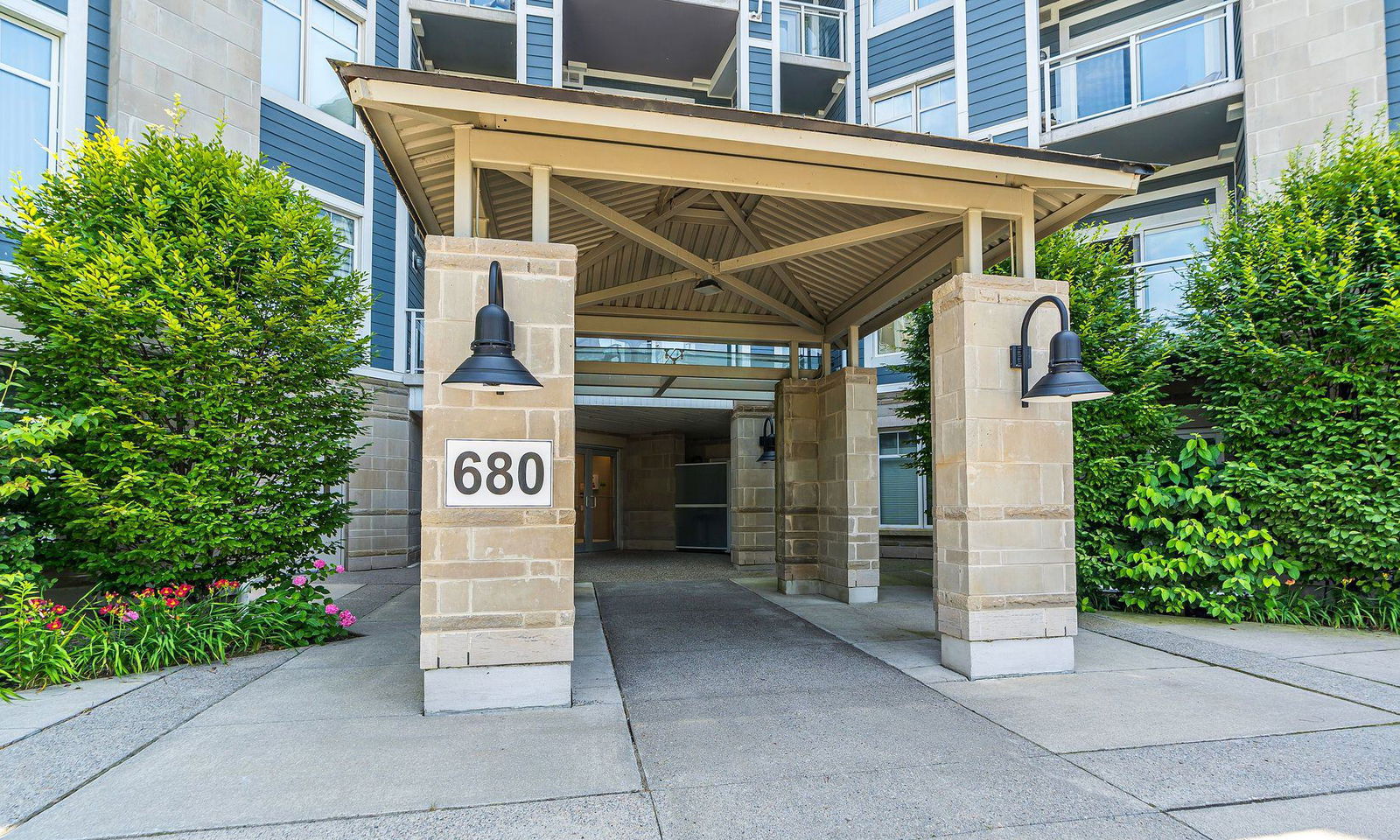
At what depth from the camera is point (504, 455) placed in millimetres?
4555

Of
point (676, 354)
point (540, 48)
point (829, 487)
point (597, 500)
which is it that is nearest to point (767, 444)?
point (676, 354)

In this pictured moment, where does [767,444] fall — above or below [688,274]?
below

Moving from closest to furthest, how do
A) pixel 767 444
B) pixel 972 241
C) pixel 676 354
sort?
pixel 972 241
pixel 767 444
pixel 676 354

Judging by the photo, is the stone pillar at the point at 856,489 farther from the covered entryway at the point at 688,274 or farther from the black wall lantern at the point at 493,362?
the black wall lantern at the point at 493,362

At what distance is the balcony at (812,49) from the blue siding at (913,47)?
752 millimetres

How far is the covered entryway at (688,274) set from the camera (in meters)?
4.46

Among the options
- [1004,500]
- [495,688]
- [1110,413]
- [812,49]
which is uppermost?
[812,49]

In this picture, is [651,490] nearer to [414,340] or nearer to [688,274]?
[414,340]

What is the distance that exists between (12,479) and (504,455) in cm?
394

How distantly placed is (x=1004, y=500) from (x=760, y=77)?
34.8ft

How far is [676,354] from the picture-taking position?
43.7 feet

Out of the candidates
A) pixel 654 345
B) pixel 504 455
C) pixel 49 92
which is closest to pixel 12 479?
pixel 504 455

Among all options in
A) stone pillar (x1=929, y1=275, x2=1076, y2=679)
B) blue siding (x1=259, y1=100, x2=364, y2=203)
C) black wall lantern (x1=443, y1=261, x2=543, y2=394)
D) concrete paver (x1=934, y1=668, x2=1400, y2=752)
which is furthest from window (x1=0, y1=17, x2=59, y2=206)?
concrete paver (x1=934, y1=668, x2=1400, y2=752)

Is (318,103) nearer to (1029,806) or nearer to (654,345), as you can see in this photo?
(654,345)
